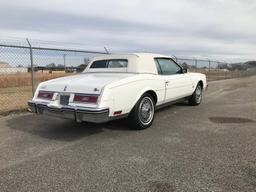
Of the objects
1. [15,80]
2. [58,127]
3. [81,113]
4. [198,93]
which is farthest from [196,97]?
[15,80]

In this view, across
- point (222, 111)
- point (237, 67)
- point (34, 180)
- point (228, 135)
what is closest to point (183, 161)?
point (228, 135)

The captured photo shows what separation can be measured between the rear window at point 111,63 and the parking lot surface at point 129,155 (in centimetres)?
133

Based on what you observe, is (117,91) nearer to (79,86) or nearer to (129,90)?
(129,90)

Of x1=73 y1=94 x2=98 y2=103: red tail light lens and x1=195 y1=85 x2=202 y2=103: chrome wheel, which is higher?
x1=73 y1=94 x2=98 y2=103: red tail light lens

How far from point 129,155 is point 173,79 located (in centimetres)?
312

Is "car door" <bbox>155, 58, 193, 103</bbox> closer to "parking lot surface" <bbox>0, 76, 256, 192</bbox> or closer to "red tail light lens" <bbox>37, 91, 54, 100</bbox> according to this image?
"parking lot surface" <bbox>0, 76, 256, 192</bbox>

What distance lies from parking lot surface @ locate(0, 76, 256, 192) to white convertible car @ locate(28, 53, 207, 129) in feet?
1.52

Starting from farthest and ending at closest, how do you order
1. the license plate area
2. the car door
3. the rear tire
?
the rear tire, the car door, the license plate area

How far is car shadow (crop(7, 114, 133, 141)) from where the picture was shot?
17.5ft

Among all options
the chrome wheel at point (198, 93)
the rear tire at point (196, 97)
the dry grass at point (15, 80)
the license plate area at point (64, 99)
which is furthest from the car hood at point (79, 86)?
the dry grass at point (15, 80)

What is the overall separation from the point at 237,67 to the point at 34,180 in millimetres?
33187

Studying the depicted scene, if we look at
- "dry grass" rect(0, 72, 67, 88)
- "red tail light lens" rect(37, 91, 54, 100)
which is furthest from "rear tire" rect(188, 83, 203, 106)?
"dry grass" rect(0, 72, 67, 88)

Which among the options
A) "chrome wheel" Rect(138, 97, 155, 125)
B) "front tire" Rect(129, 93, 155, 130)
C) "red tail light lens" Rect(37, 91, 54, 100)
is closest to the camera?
"red tail light lens" Rect(37, 91, 54, 100)

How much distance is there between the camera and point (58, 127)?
5961mm
